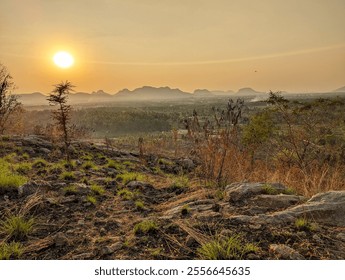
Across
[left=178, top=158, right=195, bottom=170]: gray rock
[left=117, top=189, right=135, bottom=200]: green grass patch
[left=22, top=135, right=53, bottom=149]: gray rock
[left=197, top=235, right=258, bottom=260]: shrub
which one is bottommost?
[left=178, top=158, right=195, bottom=170]: gray rock

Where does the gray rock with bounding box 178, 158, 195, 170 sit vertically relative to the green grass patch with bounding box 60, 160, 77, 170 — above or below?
below

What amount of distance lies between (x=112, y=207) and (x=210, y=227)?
5.80 feet

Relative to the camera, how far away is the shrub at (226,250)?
253 centimetres

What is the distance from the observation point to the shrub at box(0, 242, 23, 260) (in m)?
2.72

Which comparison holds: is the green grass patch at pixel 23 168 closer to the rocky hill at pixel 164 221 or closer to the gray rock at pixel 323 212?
the rocky hill at pixel 164 221

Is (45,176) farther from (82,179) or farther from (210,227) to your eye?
(210,227)

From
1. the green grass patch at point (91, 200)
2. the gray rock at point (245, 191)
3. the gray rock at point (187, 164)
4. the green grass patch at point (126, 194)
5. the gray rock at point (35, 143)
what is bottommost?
the gray rock at point (187, 164)

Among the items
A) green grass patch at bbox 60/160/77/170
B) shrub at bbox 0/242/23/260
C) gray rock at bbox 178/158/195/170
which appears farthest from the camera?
gray rock at bbox 178/158/195/170

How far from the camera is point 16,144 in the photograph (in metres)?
8.35

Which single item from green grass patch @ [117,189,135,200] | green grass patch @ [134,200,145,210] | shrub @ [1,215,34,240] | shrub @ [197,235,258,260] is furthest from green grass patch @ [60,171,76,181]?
shrub @ [197,235,258,260]

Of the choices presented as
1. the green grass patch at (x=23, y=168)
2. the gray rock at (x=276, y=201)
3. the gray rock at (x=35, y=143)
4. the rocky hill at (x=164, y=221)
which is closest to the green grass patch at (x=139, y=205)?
the rocky hill at (x=164, y=221)

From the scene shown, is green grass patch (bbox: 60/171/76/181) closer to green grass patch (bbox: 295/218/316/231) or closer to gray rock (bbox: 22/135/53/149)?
gray rock (bbox: 22/135/53/149)

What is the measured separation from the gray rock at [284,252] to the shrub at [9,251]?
2410 millimetres
